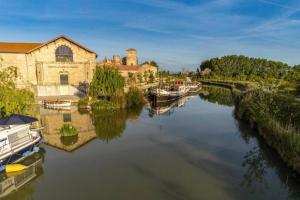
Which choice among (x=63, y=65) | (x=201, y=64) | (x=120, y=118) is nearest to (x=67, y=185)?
(x=120, y=118)

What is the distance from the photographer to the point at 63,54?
44344 mm

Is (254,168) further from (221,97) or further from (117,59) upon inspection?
(117,59)

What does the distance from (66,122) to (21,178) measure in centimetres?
1222

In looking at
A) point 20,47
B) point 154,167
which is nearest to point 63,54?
point 20,47

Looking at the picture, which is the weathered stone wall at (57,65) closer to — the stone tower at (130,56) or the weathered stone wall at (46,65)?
the weathered stone wall at (46,65)

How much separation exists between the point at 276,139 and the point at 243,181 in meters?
4.83

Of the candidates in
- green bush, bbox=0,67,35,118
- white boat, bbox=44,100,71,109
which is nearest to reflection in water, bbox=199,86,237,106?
white boat, bbox=44,100,71,109

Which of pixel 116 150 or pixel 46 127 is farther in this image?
pixel 46 127

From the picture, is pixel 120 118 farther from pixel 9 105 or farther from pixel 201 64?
pixel 201 64

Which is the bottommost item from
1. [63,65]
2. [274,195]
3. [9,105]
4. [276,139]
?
[274,195]

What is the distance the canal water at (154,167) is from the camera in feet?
35.7

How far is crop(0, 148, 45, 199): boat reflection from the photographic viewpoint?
11305mm

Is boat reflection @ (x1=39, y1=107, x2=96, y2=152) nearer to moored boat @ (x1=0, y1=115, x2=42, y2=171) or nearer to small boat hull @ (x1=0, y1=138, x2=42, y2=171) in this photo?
small boat hull @ (x1=0, y1=138, x2=42, y2=171)

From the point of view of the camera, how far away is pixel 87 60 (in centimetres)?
4584
